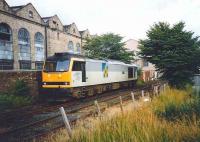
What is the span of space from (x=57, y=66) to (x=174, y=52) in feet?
26.7

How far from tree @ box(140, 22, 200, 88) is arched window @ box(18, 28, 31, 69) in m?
15.9

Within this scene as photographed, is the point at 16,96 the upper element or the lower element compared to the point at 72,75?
lower

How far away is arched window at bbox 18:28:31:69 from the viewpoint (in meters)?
29.4

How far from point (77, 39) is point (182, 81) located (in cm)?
2716

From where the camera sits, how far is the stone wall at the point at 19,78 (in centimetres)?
1540

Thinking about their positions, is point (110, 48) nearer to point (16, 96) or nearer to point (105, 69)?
point (105, 69)

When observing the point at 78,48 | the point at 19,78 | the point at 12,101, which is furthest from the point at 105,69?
the point at 78,48

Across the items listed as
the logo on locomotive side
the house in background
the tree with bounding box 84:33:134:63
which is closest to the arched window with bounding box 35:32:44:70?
the tree with bounding box 84:33:134:63

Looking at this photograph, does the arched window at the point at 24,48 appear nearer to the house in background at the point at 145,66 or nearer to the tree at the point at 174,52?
the tree at the point at 174,52

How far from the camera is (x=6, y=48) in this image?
27.0 meters

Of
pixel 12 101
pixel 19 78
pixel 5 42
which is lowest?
pixel 12 101

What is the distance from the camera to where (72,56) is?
53.5 feet

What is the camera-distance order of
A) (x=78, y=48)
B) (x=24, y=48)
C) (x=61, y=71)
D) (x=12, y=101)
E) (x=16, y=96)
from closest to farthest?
(x=12, y=101) → (x=16, y=96) → (x=61, y=71) → (x=24, y=48) → (x=78, y=48)

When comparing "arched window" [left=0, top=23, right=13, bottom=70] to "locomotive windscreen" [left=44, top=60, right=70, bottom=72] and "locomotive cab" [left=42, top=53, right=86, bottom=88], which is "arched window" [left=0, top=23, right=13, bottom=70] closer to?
"locomotive windscreen" [left=44, top=60, right=70, bottom=72]
